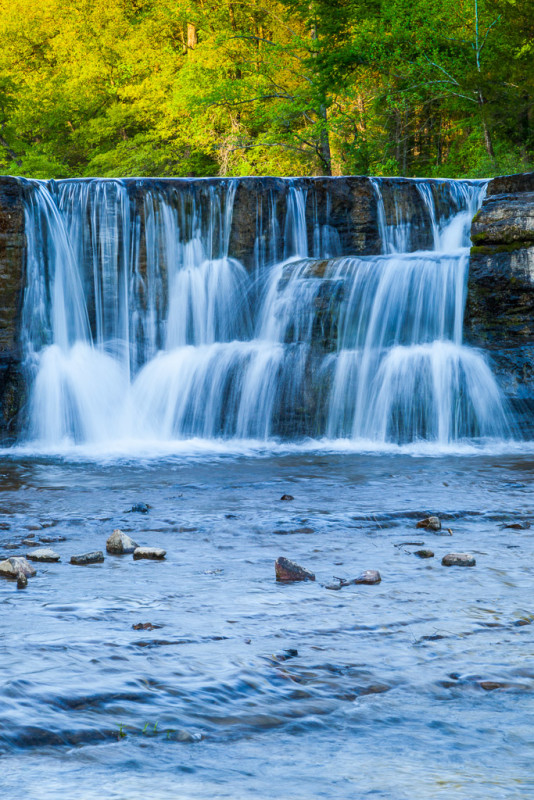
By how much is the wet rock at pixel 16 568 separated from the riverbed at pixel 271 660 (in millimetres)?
86

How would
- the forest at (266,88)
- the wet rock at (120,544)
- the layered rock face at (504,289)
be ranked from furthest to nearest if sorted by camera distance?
the forest at (266,88)
the layered rock face at (504,289)
the wet rock at (120,544)

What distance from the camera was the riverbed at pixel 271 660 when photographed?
279cm

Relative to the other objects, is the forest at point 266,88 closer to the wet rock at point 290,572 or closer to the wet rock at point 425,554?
the wet rock at point 425,554

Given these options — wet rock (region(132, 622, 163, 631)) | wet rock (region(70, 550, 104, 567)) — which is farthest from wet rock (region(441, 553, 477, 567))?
wet rock (region(70, 550, 104, 567))

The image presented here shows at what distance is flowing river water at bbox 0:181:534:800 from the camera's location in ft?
9.85

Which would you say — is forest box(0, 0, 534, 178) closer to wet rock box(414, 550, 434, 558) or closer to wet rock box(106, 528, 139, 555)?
wet rock box(414, 550, 434, 558)

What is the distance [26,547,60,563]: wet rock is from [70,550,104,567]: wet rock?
0.15m

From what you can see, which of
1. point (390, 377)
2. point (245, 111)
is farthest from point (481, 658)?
point (245, 111)

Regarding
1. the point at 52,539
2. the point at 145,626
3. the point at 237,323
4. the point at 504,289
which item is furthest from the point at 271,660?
Answer: the point at 237,323

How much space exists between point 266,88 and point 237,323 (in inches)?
647

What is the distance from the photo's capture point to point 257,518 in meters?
7.46

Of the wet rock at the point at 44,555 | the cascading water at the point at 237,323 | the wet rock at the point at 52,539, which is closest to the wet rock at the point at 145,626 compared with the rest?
the wet rock at the point at 44,555

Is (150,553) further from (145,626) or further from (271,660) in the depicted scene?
(271,660)

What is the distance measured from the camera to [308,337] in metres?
14.1
